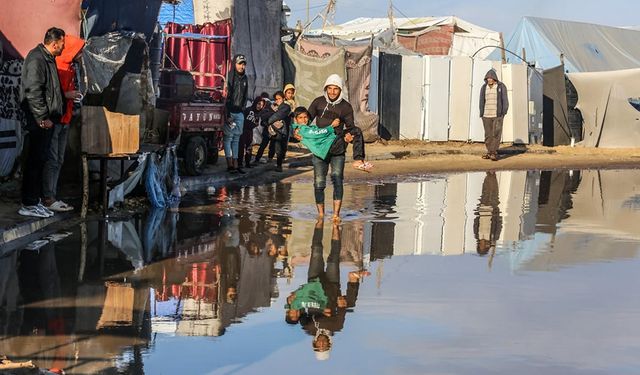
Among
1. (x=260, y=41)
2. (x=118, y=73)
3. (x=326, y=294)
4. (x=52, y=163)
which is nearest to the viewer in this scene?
(x=326, y=294)

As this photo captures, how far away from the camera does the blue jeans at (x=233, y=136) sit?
1981 centimetres

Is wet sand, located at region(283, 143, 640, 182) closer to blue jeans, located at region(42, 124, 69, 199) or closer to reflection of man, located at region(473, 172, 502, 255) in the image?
reflection of man, located at region(473, 172, 502, 255)

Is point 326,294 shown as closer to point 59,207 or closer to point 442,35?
point 59,207

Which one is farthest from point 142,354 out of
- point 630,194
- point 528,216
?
point 630,194

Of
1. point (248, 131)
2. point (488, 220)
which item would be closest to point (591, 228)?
point (488, 220)

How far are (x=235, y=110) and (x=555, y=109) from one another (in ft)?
52.5

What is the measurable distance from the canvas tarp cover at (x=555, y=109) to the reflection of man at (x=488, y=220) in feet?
44.4

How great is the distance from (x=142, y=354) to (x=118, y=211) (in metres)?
7.48

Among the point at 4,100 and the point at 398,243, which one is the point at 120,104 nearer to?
the point at 4,100

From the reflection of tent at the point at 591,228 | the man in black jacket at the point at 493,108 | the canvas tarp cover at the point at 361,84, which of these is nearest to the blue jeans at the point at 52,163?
the reflection of tent at the point at 591,228

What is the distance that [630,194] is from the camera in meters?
19.3

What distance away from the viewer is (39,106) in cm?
1208

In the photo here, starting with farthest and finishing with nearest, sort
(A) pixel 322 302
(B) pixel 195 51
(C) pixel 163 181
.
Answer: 1. (B) pixel 195 51
2. (C) pixel 163 181
3. (A) pixel 322 302

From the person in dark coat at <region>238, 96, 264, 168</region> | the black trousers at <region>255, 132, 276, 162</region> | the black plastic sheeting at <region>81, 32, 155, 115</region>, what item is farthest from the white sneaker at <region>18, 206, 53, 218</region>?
the black trousers at <region>255, 132, 276, 162</region>
